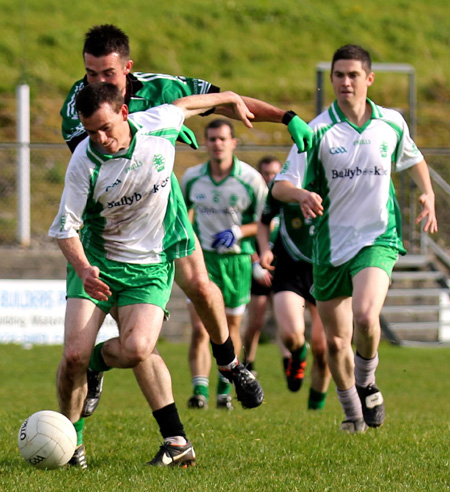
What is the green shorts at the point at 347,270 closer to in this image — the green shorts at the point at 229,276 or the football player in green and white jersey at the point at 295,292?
the football player in green and white jersey at the point at 295,292

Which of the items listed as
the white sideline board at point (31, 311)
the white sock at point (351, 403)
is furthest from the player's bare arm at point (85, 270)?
the white sideline board at point (31, 311)

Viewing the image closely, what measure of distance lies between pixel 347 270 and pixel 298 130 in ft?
3.97

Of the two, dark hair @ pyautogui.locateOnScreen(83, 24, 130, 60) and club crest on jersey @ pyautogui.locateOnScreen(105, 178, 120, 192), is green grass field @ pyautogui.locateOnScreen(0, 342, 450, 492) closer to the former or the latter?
club crest on jersey @ pyautogui.locateOnScreen(105, 178, 120, 192)

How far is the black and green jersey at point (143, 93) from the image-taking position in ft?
19.6

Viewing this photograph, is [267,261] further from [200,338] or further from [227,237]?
Result: [227,237]

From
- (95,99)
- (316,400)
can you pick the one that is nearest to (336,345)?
(316,400)

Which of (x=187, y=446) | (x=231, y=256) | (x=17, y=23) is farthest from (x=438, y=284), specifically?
(x=17, y=23)

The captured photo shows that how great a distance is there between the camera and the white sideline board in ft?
49.2

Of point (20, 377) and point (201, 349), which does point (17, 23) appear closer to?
point (20, 377)

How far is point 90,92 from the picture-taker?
5.13 meters

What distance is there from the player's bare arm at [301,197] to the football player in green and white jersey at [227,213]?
335 centimetres

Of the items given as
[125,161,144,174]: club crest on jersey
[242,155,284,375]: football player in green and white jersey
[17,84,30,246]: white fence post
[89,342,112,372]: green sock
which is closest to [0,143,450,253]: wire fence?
[17,84,30,246]: white fence post

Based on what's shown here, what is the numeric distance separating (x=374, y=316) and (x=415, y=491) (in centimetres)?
177

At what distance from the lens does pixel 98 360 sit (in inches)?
229
